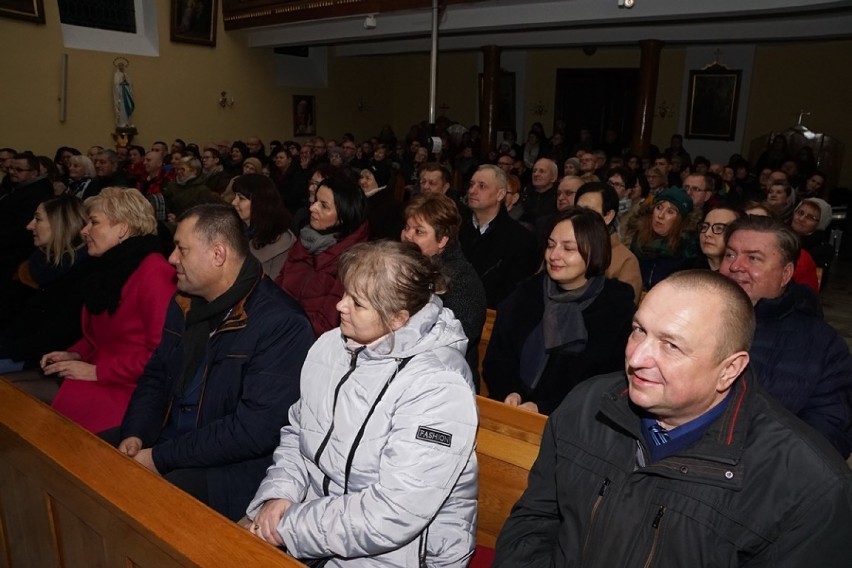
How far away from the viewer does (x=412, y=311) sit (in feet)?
6.50

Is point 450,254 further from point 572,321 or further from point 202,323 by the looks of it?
point 202,323

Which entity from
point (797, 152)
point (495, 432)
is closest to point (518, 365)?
point (495, 432)

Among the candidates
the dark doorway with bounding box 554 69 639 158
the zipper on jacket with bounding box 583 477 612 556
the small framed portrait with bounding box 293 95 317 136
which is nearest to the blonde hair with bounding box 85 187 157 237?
the zipper on jacket with bounding box 583 477 612 556

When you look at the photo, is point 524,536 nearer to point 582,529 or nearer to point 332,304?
point 582,529

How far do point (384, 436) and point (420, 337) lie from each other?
32 centimetres

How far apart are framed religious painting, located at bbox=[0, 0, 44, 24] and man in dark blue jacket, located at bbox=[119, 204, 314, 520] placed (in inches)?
412

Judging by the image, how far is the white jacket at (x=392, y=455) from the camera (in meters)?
1.77

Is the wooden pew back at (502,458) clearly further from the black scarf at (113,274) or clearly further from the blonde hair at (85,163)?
the blonde hair at (85,163)

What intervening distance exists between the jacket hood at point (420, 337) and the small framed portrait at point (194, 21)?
13.1m

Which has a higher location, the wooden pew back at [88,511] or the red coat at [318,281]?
the red coat at [318,281]

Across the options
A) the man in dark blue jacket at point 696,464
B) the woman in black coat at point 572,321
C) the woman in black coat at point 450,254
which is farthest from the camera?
the woman in black coat at point 450,254

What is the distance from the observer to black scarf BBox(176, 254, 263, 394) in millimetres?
2441

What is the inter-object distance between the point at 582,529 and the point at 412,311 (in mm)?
800

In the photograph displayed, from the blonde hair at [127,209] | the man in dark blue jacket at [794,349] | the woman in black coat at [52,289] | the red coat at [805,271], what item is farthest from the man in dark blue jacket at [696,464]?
the woman in black coat at [52,289]
